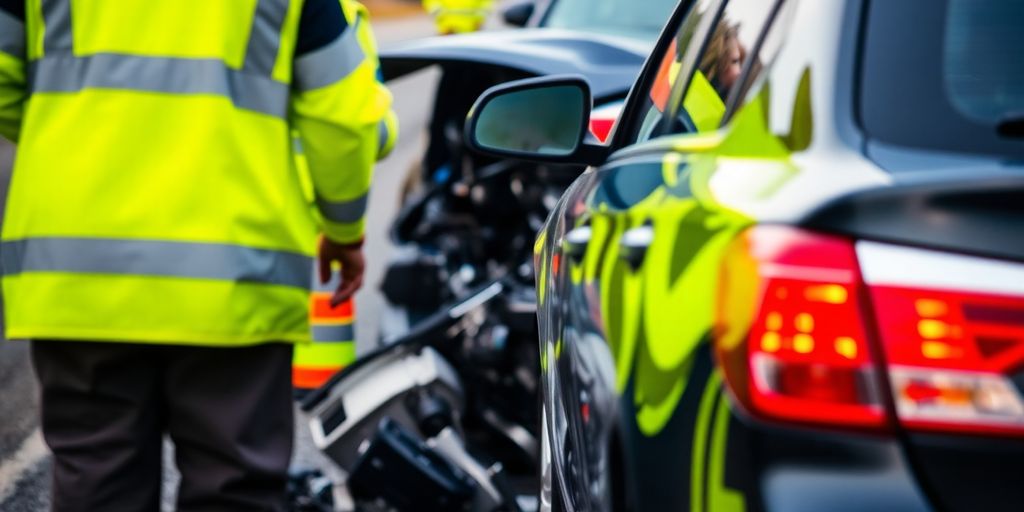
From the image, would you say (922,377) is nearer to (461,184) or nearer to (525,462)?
(525,462)

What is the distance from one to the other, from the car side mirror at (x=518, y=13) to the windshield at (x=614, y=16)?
6.14ft

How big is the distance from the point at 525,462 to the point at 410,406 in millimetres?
389

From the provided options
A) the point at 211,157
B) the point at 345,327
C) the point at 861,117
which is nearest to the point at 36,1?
the point at 211,157

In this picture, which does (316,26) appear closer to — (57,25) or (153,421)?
(57,25)

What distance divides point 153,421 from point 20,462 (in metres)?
2.38

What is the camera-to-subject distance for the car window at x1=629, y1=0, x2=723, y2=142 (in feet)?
8.67

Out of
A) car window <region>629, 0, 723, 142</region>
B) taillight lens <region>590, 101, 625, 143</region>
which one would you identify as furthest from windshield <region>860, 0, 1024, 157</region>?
taillight lens <region>590, 101, 625, 143</region>

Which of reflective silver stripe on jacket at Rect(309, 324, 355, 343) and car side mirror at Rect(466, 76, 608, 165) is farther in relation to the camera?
reflective silver stripe on jacket at Rect(309, 324, 355, 343)

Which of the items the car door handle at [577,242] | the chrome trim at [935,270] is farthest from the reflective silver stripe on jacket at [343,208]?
the chrome trim at [935,270]

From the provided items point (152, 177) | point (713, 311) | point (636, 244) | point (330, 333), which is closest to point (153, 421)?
point (152, 177)

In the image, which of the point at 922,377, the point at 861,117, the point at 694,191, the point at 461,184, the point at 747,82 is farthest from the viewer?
the point at 461,184

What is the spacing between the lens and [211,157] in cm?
329

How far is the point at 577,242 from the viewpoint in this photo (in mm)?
2432

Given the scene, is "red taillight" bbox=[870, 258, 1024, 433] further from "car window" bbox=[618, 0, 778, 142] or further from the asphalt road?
the asphalt road
